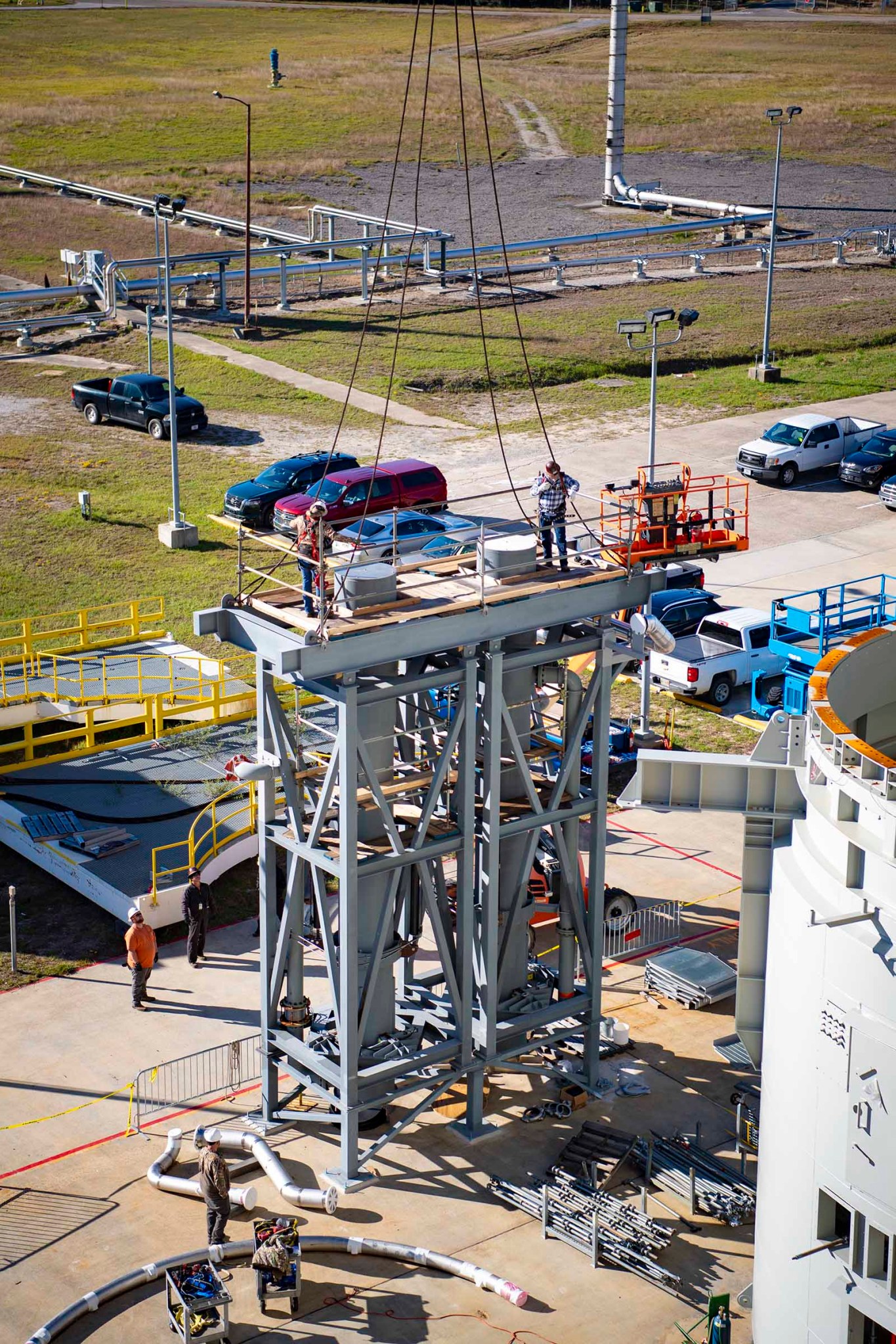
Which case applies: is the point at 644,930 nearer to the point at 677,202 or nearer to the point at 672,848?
the point at 672,848

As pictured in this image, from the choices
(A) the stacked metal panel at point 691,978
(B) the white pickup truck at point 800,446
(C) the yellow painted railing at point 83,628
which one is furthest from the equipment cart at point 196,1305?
(B) the white pickup truck at point 800,446

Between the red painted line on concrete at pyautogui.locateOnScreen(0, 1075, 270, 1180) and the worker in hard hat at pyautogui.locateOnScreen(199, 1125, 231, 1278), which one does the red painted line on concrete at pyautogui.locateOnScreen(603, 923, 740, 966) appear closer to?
the red painted line on concrete at pyautogui.locateOnScreen(0, 1075, 270, 1180)

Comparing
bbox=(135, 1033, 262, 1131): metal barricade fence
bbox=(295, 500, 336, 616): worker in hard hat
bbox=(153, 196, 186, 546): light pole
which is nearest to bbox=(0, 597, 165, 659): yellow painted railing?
bbox=(153, 196, 186, 546): light pole

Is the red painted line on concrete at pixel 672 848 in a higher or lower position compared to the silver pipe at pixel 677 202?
lower

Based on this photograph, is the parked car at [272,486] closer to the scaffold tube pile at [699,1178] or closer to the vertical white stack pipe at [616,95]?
the scaffold tube pile at [699,1178]

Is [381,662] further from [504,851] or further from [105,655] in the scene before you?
[105,655]

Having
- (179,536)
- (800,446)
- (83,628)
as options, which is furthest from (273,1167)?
(800,446)

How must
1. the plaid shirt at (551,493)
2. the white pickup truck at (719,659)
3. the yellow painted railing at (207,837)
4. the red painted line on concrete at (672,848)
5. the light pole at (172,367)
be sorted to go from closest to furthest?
the plaid shirt at (551,493) < the yellow painted railing at (207,837) < the red painted line on concrete at (672,848) < the white pickup truck at (719,659) < the light pole at (172,367)
